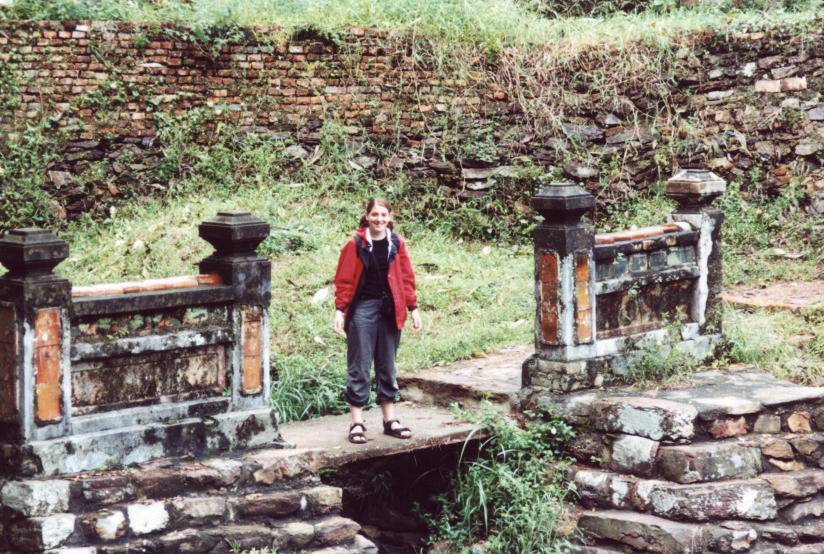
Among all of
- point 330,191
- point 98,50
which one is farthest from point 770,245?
point 98,50

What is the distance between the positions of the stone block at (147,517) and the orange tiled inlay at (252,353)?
0.88m

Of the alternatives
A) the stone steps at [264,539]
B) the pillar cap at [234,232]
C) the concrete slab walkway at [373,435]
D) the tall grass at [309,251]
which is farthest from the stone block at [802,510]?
the pillar cap at [234,232]

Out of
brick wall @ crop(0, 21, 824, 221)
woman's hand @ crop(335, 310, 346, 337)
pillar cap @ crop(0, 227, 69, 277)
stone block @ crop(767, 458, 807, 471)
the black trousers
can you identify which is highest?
brick wall @ crop(0, 21, 824, 221)

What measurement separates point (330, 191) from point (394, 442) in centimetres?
620

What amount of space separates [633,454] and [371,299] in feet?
6.28

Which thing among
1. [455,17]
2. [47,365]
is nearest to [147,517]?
[47,365]

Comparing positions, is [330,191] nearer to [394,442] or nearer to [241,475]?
[394,442]

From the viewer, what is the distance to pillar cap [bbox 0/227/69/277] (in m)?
5.54

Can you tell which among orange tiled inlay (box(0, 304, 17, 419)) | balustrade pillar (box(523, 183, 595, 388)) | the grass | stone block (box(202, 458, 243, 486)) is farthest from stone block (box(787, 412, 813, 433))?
orange tiled inlay (box(0, 304, 17, 419))

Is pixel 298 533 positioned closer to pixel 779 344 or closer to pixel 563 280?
pixel 563 280

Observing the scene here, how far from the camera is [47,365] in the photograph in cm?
562

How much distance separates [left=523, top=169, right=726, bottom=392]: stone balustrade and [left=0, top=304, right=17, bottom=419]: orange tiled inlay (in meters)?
3.48

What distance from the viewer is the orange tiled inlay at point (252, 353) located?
6391mm

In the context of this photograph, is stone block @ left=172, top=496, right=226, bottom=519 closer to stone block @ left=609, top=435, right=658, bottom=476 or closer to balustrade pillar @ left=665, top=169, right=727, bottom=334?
stone block @ left=609, top=435, right=658, bottom=476
